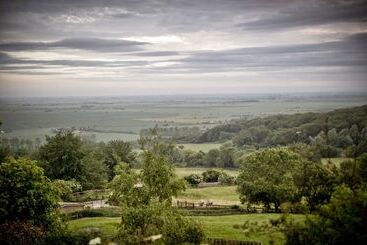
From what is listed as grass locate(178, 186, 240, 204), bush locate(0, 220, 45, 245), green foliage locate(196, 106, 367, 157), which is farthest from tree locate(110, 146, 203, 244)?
green foliage locate(196, 106, 367, 157)

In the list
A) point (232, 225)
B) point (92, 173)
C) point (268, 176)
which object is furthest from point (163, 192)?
point (92, 173)

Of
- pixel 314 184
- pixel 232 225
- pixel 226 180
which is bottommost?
Answer: pixel 226 180

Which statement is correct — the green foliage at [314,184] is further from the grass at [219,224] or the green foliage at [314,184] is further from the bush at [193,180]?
the bush at [193,180]

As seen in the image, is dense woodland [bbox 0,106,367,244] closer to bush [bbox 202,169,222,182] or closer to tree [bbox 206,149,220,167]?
bush [bbox 202,169,222,182]

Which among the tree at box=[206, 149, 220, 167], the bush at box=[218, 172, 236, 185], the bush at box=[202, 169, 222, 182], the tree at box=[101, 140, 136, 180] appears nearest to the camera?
the bush at box=[218, 172, 236, 185]

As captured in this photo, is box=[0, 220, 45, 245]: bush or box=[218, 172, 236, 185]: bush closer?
box=[0, 220, 45, 245]: bush

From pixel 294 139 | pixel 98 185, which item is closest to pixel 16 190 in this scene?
pixel 98 185

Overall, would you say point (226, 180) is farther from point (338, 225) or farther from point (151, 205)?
point (338, 225)
